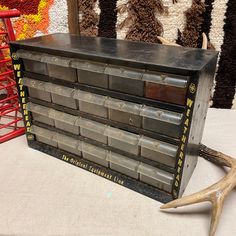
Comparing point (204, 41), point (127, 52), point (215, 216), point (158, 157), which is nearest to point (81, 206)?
point (158, 157)

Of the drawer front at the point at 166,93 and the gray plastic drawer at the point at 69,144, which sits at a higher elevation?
the drawer front at the point at 166,93

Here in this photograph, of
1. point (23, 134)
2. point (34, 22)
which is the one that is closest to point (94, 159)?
point (23, 134)

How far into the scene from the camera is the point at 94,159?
3.05 feet

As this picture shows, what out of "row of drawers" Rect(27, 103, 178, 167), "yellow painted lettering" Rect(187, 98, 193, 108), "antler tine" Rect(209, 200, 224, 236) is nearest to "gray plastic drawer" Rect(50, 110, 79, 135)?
"row of drawers" Rect(27, 103, 178, 167)

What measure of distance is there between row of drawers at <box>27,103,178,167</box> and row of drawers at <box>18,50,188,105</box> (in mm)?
133

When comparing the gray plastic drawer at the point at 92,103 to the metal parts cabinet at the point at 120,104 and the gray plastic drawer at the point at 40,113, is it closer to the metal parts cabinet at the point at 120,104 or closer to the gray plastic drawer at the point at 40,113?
the metal parts cabinet at the point at 120,104

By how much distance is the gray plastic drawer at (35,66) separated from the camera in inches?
34.8

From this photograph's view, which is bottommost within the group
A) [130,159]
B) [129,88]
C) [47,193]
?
[47,193]

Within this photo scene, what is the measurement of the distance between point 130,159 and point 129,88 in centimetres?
24

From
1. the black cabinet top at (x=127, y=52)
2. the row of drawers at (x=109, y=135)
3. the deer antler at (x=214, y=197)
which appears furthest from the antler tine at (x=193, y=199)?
the black cabinet top at (x=127, y=52)

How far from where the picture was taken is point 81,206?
795 mm

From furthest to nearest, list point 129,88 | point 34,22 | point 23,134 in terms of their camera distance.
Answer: point 34,22 < point 23,134 < point 129,88

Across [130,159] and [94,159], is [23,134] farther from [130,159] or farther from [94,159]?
[130,159]

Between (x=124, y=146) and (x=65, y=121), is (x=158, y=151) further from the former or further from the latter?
(x=65, y=121)
